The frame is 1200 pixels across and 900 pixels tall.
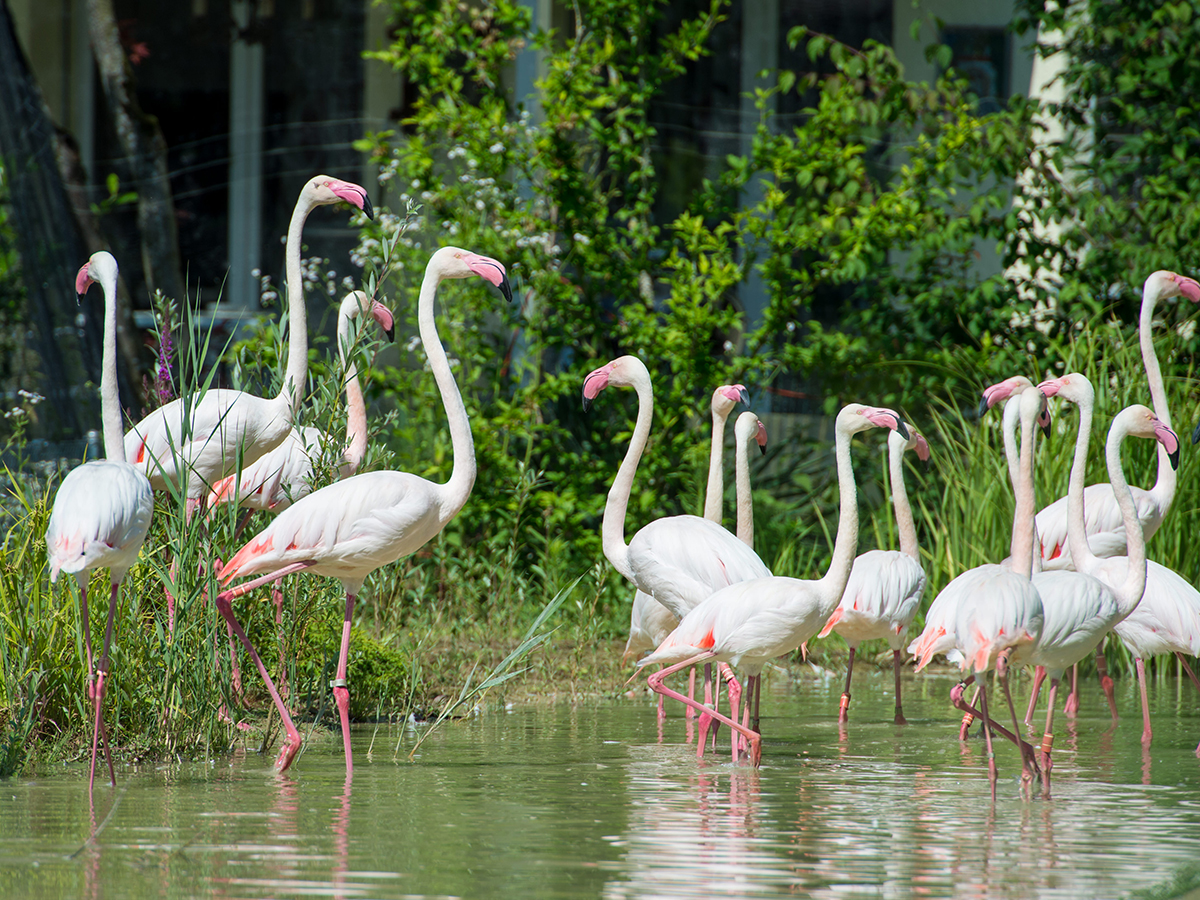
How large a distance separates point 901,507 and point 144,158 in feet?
21.5

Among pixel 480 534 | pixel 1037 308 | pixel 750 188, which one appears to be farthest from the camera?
pixel 750 188

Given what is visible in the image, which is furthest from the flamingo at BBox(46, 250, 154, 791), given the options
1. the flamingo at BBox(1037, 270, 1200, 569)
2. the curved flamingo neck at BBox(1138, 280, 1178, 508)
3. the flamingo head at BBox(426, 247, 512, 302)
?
the curved flamingo neck at BBox(1138, 280, 1178, 508)

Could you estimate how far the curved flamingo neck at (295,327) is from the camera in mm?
6504

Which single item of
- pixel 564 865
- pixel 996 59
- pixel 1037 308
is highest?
pixel 996 59

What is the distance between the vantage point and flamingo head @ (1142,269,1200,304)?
27.1 feet

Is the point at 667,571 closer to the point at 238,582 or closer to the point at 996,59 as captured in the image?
the point at 238,582

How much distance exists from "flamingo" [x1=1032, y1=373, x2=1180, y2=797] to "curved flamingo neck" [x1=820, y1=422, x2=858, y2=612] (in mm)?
735

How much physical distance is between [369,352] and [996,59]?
25.5ft

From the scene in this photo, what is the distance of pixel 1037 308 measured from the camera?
10.9m

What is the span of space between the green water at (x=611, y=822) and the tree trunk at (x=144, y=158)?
5947 millimetres

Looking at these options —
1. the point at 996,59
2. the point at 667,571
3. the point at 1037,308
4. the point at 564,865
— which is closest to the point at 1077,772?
the point at 667,571

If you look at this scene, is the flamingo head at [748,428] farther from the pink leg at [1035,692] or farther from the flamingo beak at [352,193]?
the flamingo beak at [352,193]

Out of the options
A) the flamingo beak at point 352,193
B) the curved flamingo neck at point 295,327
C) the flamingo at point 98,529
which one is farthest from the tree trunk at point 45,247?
the flamingo at point 98,529

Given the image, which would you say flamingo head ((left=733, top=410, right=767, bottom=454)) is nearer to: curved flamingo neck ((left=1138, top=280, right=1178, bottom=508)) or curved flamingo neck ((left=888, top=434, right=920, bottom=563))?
curved flamingo neck ((left=888, top=434, right=920, bottom=563))
